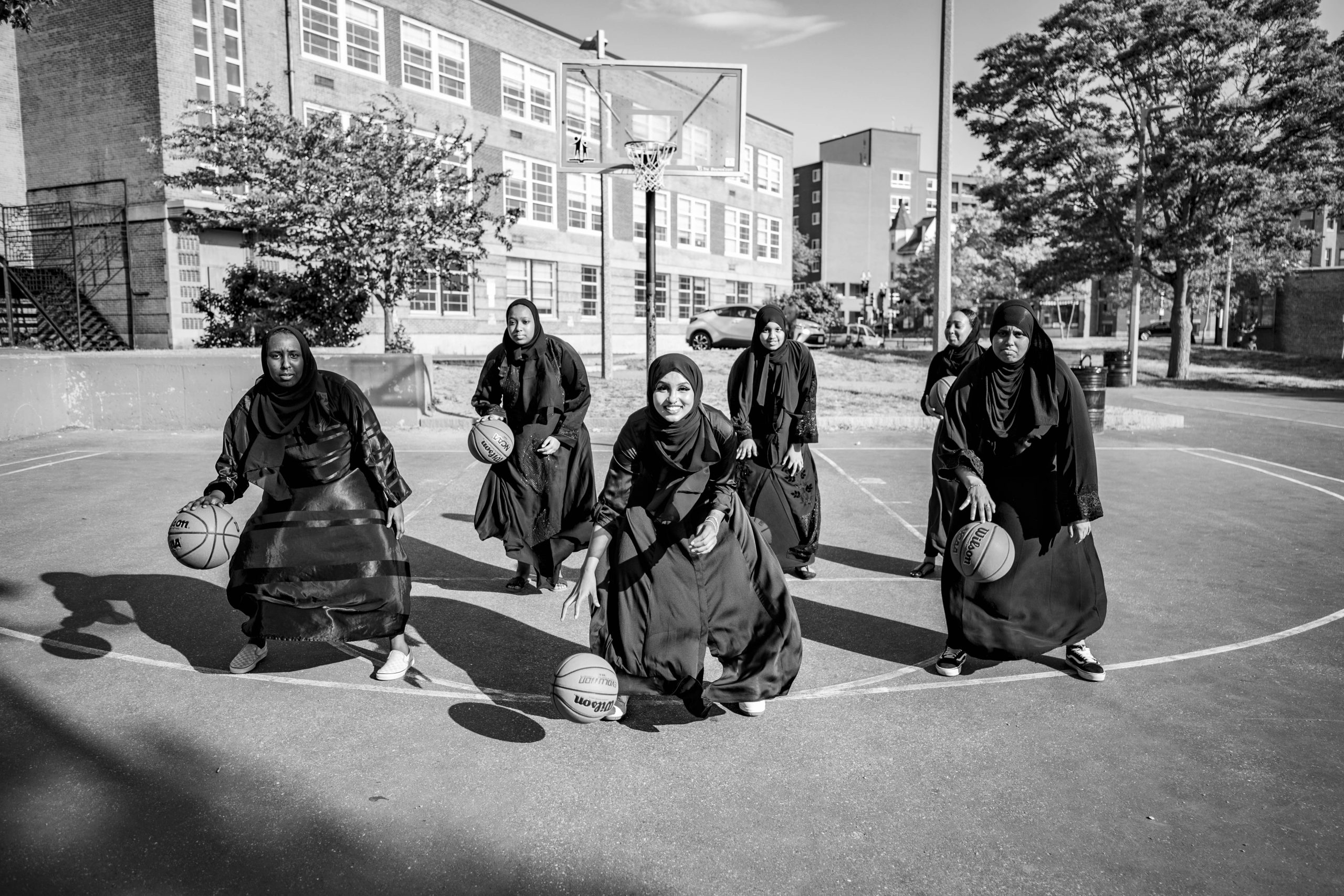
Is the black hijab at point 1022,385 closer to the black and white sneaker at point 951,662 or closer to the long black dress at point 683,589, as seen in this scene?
the black and white sneaker at point 951,662

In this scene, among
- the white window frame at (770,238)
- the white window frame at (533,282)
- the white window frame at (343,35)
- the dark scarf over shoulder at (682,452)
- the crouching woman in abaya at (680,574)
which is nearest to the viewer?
the crouching woman in abaya at (680,574)

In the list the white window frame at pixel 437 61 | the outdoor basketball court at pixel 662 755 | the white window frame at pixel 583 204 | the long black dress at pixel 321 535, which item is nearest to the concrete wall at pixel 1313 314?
the white window frame at pixel 583 204

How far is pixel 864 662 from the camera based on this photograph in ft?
18.9

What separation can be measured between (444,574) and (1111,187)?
2862cm

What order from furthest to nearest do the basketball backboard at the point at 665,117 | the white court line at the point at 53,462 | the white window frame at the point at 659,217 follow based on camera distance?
the white window frame at the point at 659,217, the basketball backboard at the point at 665,117, the white court line at the point at 53,462

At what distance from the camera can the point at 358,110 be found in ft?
97.6

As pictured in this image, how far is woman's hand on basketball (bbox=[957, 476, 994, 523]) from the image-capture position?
5.16 m

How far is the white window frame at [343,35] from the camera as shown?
28.7 m

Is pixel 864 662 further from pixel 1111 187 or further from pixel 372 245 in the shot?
pixel 1111 187

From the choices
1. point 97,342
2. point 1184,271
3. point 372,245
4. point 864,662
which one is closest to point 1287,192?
point 1184,271

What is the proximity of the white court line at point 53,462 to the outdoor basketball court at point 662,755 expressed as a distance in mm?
5075

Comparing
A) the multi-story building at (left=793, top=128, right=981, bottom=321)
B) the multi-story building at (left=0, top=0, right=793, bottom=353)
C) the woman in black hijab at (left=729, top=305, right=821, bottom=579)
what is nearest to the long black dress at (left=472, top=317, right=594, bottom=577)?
the woman in black hijab at (left=729, top=305, right=821, bottom=579)

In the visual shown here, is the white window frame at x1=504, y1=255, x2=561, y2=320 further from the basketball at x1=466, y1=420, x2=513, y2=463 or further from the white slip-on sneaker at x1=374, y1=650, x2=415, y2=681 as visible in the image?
the white slip-on sneaker at x1=374, y1=650, x2=415, y2=681

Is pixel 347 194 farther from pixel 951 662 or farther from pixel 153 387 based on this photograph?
pixel 951 662
